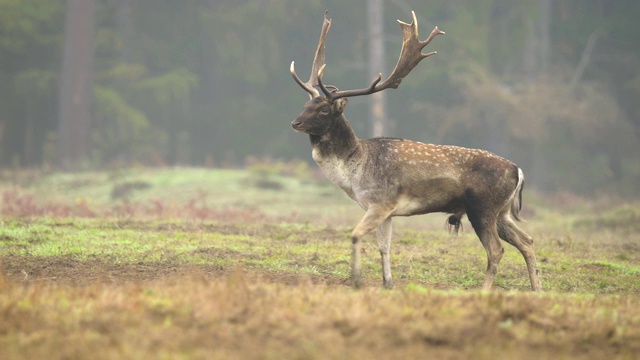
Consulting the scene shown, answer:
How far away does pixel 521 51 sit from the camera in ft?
137

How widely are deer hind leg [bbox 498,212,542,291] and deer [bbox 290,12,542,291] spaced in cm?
1

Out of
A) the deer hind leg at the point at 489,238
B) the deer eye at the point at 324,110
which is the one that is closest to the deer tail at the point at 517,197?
the deer hind leg at the point at 489,238

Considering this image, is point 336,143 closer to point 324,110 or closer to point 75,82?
point 324,110

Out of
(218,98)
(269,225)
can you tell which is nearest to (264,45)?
(218,98)

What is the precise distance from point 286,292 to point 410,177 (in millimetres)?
2947

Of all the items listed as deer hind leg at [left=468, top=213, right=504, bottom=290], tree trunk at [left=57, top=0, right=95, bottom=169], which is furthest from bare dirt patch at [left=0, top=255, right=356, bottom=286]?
tree trunk at [left=57, top=0, right=95, bottom=169]

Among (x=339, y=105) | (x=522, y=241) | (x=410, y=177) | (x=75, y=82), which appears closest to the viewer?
(x=410, y=177)

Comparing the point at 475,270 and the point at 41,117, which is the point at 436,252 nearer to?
the point at 475,270

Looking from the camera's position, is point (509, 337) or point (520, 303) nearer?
point (509, 337)

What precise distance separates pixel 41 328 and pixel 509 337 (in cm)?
368

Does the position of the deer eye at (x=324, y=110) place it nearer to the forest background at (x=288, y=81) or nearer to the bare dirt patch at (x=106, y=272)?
the bare dirt patch at (x=106, y=272)

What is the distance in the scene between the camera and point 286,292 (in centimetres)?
862

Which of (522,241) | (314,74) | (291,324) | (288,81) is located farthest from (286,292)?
(288,81)

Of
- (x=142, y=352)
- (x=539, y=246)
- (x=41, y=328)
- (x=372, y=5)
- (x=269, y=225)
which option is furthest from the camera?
(x=372, y=5)
